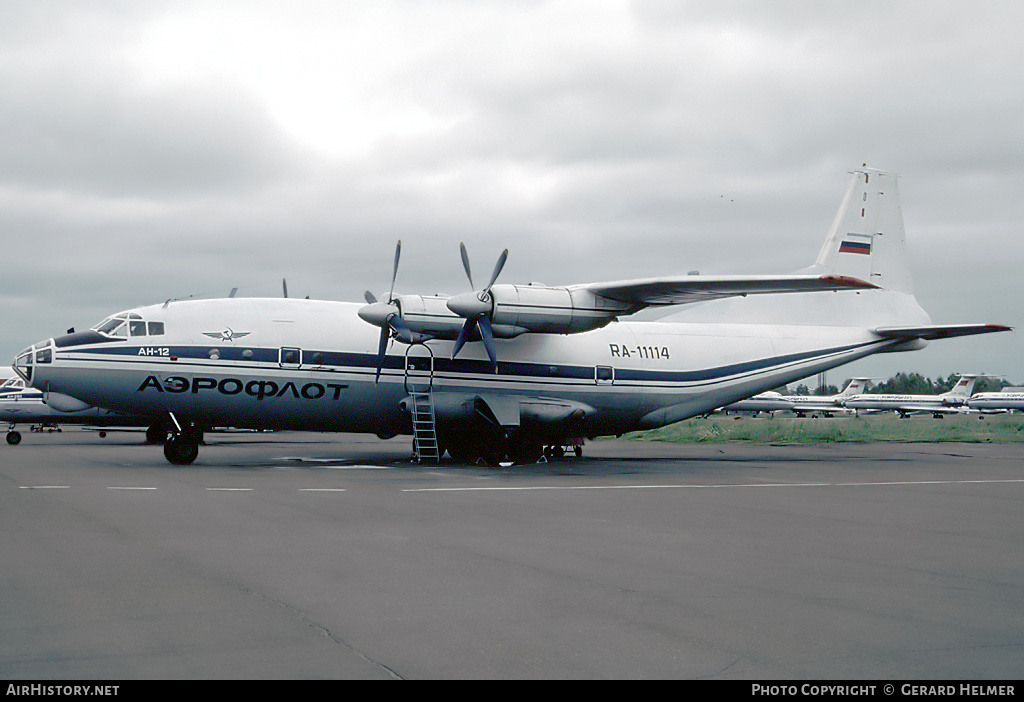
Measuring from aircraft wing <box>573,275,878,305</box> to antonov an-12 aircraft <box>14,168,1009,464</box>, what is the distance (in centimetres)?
5

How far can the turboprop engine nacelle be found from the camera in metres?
21.6

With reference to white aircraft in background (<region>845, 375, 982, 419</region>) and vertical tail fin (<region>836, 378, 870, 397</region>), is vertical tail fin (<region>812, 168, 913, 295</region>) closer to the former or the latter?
white aircraft in background (<region>845, 375, 982, 419</region>)

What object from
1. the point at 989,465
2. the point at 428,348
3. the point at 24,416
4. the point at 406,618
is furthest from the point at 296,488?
the point at 24,416

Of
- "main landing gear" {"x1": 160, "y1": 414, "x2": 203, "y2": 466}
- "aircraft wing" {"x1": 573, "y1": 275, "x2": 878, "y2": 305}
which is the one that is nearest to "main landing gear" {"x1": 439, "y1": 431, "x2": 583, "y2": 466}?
"aircraft wing" {"x1": 573, "y1": 275, "x2": 878, "y2": 305}

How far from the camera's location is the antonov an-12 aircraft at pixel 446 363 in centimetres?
2116

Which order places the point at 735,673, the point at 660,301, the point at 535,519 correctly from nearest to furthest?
the point at 735,673 → the point at 535,519 → the point at 660,301

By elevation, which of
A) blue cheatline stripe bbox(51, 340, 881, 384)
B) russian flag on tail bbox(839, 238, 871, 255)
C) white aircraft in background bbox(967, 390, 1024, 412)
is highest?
russian flag on tail bbox(839, 238, 871, 255)

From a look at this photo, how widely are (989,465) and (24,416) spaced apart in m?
40.6

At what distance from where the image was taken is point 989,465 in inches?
926

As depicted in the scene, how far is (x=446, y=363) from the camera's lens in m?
23.4

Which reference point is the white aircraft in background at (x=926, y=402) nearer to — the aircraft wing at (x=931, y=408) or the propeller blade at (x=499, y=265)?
the aircraft wing at (x=931, y=408)

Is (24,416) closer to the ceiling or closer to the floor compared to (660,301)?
closer to the floor
